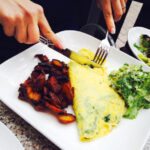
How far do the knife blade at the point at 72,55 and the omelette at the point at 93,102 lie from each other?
0.02 m

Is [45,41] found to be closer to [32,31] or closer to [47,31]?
[47,31]

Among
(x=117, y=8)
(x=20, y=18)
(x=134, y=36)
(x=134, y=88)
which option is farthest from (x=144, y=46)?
(x=20, y=18)

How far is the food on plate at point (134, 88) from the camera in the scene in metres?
0.92

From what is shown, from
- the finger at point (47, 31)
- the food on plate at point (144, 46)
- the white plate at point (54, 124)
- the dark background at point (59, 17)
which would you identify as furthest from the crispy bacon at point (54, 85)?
the food on plate at point (144, 46)

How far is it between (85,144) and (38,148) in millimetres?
190

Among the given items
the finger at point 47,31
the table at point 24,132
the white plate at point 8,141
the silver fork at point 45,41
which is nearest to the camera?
the white plate at point 8,141

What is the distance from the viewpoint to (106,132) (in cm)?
79

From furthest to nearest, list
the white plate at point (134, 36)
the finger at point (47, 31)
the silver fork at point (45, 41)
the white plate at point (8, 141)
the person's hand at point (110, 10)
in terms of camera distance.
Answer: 1. the white plate at point (134, 36)
2. the person's hand at point (110, 10)
3. the silver fork at point (45, 41)
4. the finger at point (47, 31)
5. the white plate at point (8, 141)

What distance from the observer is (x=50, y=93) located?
30.8 inches

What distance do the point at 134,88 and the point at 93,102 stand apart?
0.24 metres

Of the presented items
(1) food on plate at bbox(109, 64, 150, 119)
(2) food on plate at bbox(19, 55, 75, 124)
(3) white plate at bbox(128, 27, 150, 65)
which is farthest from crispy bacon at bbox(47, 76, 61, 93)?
(3) white plate at bbox(128, 27, 150, 65)

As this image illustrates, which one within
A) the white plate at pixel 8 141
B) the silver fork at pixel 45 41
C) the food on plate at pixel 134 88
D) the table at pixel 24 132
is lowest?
the table at pixel 24 132

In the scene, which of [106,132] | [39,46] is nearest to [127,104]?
[106,132]

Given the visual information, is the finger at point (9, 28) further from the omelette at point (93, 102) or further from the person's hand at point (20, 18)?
the omelette at point (93, 102)
